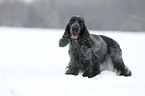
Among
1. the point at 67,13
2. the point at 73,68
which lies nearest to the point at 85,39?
the point at 73,68

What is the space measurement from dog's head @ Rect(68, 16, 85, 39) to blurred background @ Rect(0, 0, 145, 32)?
30.2m

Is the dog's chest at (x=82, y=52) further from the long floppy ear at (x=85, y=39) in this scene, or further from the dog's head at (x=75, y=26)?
the dog's head at (x=75, y=26)

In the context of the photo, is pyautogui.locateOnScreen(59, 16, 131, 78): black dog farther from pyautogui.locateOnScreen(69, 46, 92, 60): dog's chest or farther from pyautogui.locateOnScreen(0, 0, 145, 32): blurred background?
pyautogui.locateOnScreen(0, 0, 145, 32): blurred background

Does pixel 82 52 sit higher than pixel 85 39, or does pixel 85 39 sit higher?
pixel 85 39

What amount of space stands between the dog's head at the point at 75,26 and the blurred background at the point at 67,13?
30.2 meters

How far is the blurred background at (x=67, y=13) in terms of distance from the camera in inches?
1495

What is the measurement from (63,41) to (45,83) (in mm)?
1642

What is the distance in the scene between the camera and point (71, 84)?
369cm

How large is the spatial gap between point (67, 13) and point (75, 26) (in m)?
38.5

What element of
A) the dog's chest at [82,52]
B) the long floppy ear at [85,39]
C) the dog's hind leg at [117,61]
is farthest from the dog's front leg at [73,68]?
the dog's hind leg at [117,61]

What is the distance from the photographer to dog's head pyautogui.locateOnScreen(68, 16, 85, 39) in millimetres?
4609

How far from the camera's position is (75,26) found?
182 inches

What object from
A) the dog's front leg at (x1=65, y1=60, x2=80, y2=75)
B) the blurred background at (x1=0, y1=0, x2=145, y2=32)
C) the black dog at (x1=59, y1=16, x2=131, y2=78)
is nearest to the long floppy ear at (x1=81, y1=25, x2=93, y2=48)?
the black dog at (x1=59, y1=16, x2=131, y2=78)

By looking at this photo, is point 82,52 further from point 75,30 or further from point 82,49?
point 75,30
